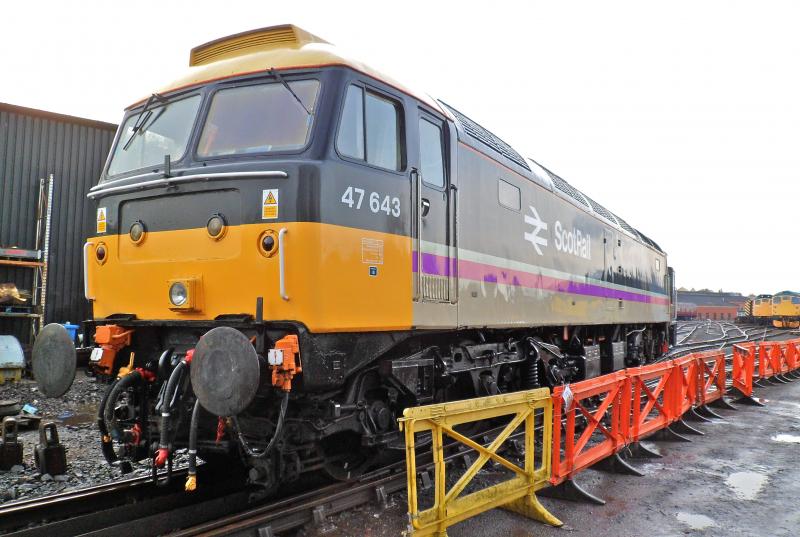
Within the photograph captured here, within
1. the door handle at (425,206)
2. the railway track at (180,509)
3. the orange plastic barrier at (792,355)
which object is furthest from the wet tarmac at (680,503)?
the orange plastic barrier at (792,355)

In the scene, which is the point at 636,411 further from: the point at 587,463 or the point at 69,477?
the point at 69,477

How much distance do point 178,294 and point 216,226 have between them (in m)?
0.62

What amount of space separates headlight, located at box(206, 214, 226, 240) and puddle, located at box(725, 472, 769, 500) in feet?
17.2

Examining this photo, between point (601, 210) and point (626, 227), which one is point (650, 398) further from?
point (626, 227)

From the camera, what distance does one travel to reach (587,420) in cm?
591

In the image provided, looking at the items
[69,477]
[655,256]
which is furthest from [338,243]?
[655,256]

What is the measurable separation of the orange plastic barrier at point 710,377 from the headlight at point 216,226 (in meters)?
7.85

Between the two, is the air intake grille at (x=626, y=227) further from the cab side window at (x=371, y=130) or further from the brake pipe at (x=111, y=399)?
the brake pipe at (x=111, y=399)

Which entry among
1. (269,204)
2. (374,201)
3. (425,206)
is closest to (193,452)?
(269,204)

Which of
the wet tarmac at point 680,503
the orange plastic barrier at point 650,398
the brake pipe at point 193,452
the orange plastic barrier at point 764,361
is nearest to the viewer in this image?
the brake pipe at point 193,452

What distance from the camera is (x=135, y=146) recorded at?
5.43 metres

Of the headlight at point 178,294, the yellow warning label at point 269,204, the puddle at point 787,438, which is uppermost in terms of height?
the yellow warning label at point 269,204

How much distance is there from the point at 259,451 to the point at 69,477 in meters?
2.65

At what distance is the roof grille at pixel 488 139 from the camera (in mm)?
6605
